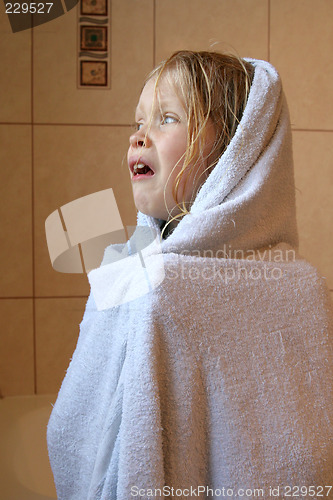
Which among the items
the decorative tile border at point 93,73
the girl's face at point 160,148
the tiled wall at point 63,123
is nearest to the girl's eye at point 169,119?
the girl's face at point 160,148

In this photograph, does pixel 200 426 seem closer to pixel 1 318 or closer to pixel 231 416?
pixel 231 416

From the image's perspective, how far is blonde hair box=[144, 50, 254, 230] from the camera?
54 cm

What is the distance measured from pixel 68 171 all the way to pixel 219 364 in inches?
41.6

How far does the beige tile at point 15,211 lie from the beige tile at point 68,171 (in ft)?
0.09

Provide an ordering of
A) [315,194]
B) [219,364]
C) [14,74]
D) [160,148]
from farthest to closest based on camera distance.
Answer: [315,194], [14,74], [160,148], [219,364]

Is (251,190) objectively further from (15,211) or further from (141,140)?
(15,211)

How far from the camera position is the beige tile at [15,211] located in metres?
1.37

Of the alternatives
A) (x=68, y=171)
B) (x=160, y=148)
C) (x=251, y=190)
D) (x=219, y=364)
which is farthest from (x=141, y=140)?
(x=68, y=171)

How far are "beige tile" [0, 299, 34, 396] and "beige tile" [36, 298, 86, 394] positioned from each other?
0.03 metres

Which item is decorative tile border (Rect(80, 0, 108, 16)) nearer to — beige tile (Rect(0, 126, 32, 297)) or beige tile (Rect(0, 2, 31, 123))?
beige tile (Rect(0, 2, 31, 123))

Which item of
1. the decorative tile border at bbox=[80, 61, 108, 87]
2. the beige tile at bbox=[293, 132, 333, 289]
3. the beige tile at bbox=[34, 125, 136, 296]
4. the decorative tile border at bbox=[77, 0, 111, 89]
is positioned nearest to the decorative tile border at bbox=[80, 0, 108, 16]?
the decorative tile border at bbox=[77, 0, 111, 89]

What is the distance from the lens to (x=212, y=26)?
1.40 metres

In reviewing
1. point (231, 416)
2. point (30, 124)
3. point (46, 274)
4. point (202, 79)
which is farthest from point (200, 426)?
point (30, 124)

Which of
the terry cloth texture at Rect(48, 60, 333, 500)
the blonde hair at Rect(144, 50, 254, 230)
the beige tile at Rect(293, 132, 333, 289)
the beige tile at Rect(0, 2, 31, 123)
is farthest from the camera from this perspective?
the beige tile at Rect(293, 132, 333, 289)
